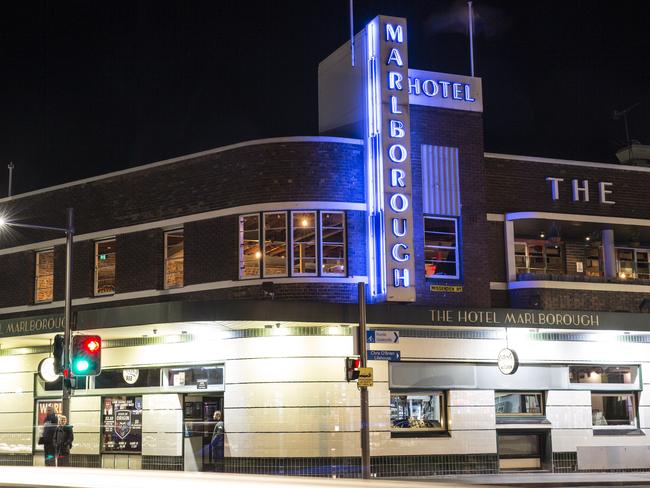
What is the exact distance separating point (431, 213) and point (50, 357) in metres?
11.4

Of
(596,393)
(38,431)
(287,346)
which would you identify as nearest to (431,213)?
(287,346)

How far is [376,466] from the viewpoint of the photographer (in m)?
24.4

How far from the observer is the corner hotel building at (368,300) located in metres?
24.5

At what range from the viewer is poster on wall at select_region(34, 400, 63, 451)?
94.2ft

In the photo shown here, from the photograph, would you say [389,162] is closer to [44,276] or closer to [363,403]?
[363,403]

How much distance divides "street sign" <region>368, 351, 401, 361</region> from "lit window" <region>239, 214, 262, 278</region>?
12.8 ft

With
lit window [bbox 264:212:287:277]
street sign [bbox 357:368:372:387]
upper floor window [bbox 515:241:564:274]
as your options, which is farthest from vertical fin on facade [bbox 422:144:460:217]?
street sign [bbox 357:368:372:387]

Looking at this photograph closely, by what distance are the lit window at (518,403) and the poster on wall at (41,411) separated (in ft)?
41.5

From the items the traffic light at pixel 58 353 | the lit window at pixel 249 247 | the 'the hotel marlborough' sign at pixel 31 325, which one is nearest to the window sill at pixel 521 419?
the lit window at pixel 249 247

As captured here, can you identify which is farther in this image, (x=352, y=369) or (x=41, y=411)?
(x=41, y=411)

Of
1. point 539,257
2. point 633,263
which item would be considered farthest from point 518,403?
point 633,263

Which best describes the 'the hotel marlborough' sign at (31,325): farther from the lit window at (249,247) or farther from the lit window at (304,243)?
the lit window at (304,243)

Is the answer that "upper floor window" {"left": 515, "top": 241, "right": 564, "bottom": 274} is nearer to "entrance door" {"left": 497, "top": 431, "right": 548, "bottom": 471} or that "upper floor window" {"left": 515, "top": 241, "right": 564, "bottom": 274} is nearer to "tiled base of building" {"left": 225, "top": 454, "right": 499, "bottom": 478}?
"entrance door" {"left": 497, "top": 431, "right": 548, "bottom": 471}

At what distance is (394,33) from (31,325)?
498 inches
